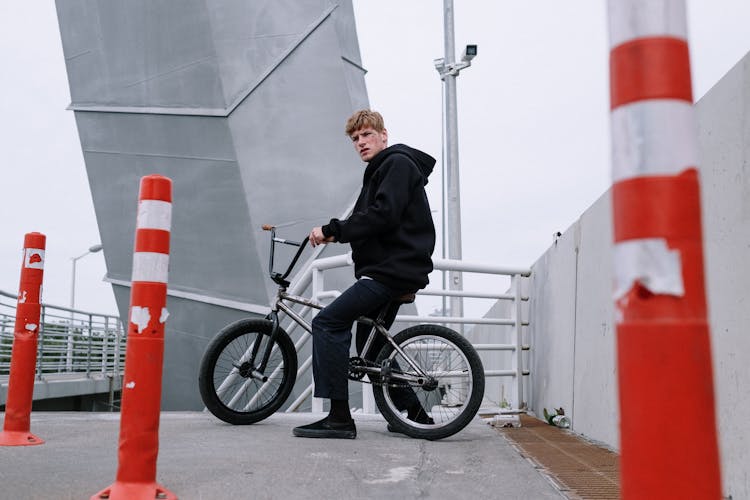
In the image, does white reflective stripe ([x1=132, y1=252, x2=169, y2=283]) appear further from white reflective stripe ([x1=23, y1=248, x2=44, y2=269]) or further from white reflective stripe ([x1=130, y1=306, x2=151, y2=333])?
white reflective stripe ([x1=23, y1=248, x2=44, y2=269])

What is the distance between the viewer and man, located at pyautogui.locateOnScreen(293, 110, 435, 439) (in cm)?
403

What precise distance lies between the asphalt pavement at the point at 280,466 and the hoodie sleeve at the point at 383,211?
107 cm

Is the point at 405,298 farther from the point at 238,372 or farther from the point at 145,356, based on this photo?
the point at 145,356

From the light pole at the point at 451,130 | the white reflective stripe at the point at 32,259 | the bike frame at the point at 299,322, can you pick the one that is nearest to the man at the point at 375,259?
the bike frame at the point at 299,322

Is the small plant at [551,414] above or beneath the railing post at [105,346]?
beneath

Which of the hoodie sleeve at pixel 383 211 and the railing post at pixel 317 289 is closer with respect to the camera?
the hoodie sleeve at pixel 383 211

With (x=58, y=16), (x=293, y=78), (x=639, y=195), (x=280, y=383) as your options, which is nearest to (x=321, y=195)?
(x=293, y=78)

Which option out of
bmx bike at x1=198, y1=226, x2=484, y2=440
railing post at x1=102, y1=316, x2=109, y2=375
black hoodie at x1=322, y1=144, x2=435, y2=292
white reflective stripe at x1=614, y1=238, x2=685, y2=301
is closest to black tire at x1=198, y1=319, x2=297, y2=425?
bmx bike at x1=198, y1=226, x2=484, y2=440

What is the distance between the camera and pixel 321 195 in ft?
36.9

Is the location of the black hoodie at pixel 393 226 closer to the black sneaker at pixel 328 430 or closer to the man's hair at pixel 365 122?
the man's hair at pixel 365 122

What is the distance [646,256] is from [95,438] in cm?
346

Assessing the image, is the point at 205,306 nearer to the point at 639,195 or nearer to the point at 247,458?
the point at 247,458

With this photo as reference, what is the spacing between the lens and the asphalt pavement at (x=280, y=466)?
2.60m

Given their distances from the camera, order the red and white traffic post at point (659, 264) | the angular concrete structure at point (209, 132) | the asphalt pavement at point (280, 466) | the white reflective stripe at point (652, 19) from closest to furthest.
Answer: the red and white traffic post at point (659, 264), the white reflective stripe at point (652, 19), the asphalt pavement at point (280, 466), the angular concrete structure at point (209, 132)
